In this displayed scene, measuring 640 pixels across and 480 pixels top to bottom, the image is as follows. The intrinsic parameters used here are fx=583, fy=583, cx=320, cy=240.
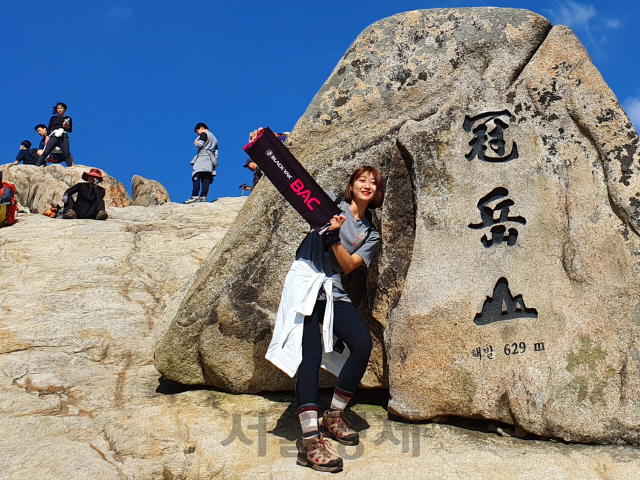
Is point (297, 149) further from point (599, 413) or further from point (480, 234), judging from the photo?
point (599, 413)

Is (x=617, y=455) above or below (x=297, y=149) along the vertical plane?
below

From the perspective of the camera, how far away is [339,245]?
14.4 feet

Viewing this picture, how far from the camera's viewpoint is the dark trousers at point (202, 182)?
15531 millimetres

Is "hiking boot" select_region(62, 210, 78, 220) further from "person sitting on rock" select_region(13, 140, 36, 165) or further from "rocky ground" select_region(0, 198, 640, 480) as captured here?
"person sitting on rock" select_region(13, 140, 36, 165)

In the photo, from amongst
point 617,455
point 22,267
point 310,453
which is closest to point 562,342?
point 617,455

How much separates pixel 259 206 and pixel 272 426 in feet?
6.79

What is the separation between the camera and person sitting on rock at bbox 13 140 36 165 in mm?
21234

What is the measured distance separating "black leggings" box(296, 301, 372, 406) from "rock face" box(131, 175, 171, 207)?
66.7ft

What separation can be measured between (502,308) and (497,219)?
77 cm

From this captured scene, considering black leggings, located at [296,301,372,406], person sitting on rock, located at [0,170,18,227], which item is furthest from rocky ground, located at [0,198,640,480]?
person sitting on rock, located at [0,170,18,227]

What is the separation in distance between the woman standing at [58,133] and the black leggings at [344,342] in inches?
669

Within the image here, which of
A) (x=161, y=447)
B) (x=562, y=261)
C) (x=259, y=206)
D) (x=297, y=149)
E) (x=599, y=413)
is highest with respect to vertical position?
(x=297, y=149)

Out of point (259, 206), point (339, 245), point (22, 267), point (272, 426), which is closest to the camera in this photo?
point (339, 245)

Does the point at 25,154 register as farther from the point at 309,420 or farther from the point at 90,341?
the point at 309,420
